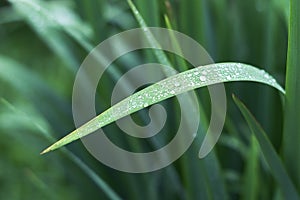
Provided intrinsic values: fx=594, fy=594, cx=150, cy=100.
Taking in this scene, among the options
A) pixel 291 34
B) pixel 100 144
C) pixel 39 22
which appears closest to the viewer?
pixel 291 34

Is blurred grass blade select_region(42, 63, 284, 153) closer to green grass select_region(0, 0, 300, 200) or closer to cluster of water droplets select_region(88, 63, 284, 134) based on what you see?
cluster of water droplets select_region(88, 63, 284, 134)

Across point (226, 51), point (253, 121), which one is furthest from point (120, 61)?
point (253, 121)

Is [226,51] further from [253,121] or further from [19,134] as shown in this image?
[19,134]

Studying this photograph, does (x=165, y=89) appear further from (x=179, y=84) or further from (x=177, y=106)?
(x=177, y=106)

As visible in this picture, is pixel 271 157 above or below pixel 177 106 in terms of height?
below

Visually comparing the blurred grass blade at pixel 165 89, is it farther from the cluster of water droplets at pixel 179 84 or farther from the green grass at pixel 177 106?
the green grass at pixel 177 106

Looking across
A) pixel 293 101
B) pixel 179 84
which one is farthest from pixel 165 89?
pixel 293 101
